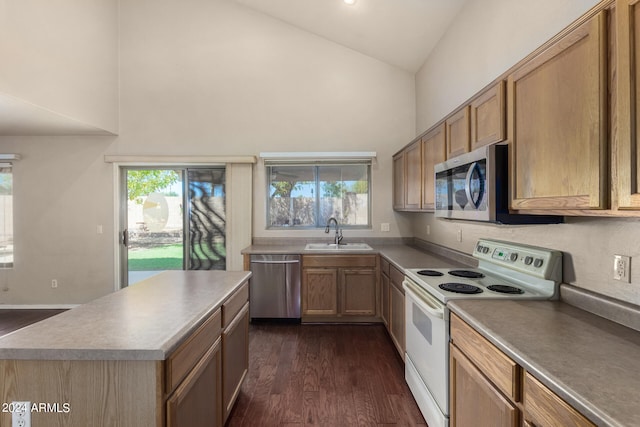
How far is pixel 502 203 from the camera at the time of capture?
154 centimetres

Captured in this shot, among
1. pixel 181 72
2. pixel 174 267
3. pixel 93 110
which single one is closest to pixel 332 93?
pixel 181 72

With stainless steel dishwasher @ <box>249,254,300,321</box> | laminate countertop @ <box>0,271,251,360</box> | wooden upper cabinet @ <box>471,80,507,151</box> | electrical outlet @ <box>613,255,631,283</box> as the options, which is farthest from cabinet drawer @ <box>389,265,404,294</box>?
laminate countertop @ <box>0,271,251,360</box>

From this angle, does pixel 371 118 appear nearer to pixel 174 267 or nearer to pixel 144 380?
pixel 174 267

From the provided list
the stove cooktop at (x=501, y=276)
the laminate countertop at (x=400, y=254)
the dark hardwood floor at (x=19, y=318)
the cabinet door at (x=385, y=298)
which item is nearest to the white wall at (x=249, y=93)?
the laminate countertop at (x=400, y=254)

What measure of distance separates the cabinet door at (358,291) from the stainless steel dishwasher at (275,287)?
0.54 meters

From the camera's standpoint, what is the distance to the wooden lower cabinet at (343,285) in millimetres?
3396

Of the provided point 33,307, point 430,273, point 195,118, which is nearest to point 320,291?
point 430,273

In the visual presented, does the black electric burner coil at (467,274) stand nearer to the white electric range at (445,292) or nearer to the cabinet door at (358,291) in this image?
the white electric range at (445,292)

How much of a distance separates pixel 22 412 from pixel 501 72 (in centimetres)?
305

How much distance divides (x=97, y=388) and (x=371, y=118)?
3832mm

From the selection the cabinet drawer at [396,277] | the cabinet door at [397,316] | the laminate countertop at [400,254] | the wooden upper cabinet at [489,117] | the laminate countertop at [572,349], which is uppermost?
the wooden upper cabinet at [489,117]

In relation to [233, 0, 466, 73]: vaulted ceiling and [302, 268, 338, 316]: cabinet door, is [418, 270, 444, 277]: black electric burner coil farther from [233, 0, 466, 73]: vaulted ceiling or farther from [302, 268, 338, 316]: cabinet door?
[233, 0, 466, 73]: vaulted ceiling

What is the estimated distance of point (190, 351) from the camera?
1.23 m

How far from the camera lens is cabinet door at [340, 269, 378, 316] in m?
3.40
